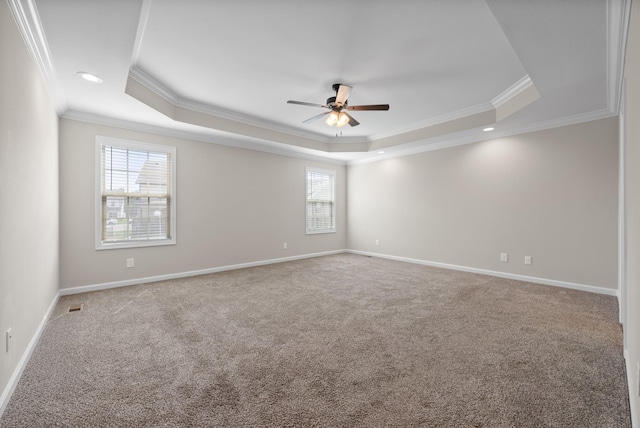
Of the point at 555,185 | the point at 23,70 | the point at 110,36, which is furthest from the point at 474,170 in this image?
the point at 23,70

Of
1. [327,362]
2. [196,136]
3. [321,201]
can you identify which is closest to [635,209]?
[327,362]

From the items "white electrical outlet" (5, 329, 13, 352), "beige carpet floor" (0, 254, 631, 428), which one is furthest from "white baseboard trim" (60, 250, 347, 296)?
"white electrical outlet" (5, 329, 13, 352)

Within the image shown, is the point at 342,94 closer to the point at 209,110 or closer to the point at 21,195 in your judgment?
the point at 209,110

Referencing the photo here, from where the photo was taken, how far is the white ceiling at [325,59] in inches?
80.0

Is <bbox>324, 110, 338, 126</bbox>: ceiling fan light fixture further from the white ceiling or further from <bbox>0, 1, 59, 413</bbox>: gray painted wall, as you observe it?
<bbox>0, 1, 59, 413</bbox>: gray painted wall

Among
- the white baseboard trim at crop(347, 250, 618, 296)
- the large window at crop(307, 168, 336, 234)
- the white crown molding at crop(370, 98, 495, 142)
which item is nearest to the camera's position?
the white baseboard trim at crop(347, 250, 618, 296)

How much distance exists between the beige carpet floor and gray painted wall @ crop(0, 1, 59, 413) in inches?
12.7

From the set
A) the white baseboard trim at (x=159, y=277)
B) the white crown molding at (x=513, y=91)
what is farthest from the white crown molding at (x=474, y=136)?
the white baseboard trim at (x=159, y=277)

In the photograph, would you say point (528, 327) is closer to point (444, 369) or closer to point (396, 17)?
point (444, 369)

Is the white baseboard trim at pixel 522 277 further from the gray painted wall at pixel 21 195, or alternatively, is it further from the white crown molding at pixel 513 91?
the gray painted wall at pixel 21 195

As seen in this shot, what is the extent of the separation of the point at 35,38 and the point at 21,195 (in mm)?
1167

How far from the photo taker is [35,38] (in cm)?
209

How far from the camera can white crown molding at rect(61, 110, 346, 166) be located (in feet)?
12.4

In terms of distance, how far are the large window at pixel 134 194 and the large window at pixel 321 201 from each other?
2938 mm
